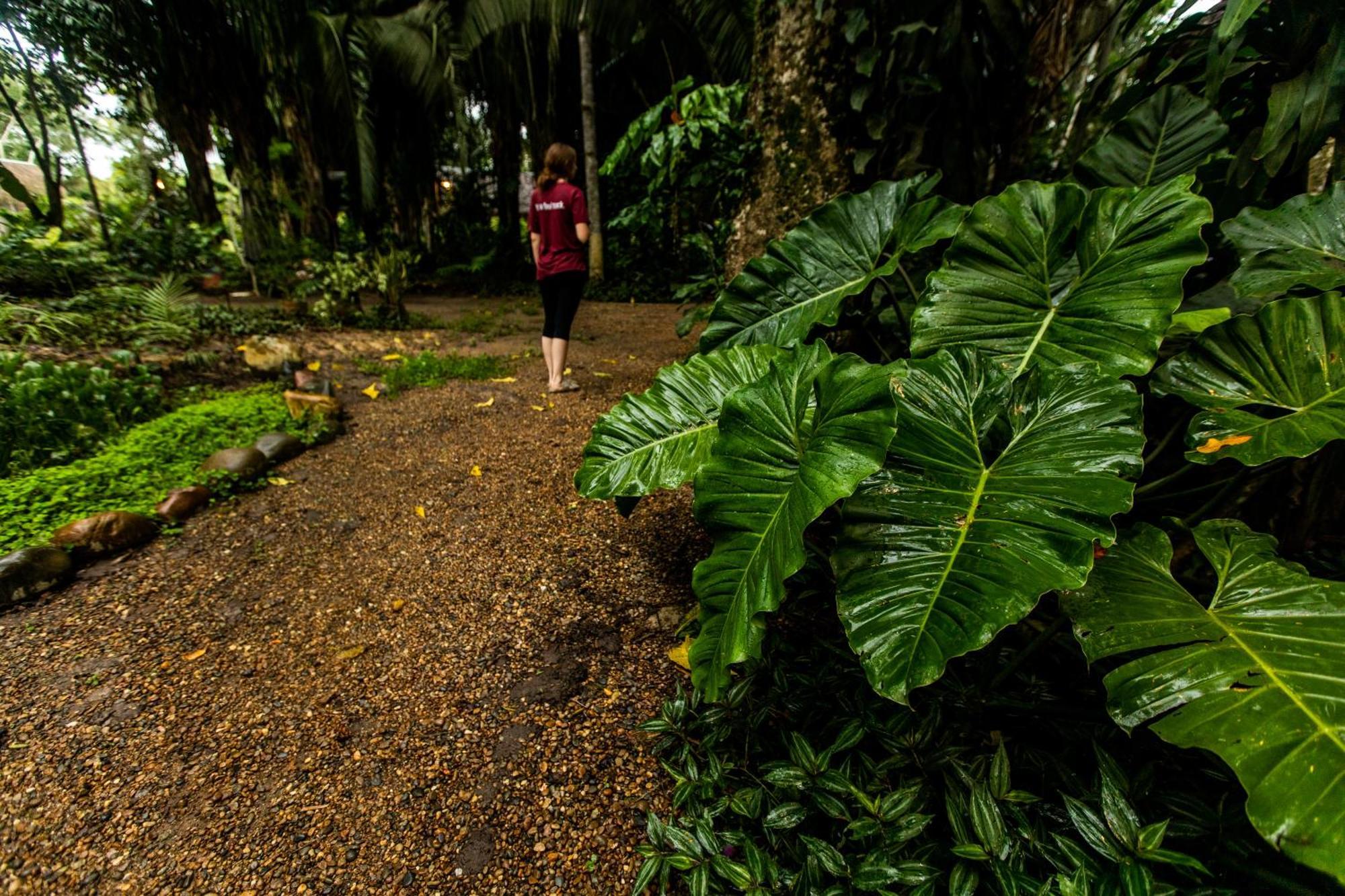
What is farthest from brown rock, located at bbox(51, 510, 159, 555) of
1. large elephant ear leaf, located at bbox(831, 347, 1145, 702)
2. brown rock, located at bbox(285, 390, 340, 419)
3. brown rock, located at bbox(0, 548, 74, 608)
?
large elephant ear leaf, located at bbox(831, 347, 1145, 702)

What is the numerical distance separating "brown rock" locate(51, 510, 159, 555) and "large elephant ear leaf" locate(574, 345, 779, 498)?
1965 mm

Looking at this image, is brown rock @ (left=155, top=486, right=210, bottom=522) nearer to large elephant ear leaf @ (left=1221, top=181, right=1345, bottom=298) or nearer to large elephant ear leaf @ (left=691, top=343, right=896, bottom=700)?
large elephant ear leaf @ (left=691, top=343, right=896, bottom=700)

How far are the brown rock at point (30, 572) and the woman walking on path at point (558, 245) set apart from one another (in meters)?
2.48

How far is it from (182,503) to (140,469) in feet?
1.36

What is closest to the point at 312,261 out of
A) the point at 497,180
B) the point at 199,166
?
the point at 199,166

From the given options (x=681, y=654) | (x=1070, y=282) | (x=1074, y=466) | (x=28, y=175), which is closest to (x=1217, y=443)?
(x=1074, y=466)

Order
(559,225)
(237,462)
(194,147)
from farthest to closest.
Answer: (194,147) → (559,225) → (237,462)

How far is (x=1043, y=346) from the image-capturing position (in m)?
1.38

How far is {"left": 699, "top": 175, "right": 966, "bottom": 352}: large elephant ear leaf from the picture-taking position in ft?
6.01

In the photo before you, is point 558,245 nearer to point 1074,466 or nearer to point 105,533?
point 105,533

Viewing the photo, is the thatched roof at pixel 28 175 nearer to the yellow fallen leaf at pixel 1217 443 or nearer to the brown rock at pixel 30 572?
the brown rock at pixel 30 572

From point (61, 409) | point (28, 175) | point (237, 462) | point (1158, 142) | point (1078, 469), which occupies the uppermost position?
point (28, 175)

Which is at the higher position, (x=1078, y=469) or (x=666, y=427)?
(x=1078, y=469)

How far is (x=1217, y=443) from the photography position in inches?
43.4
